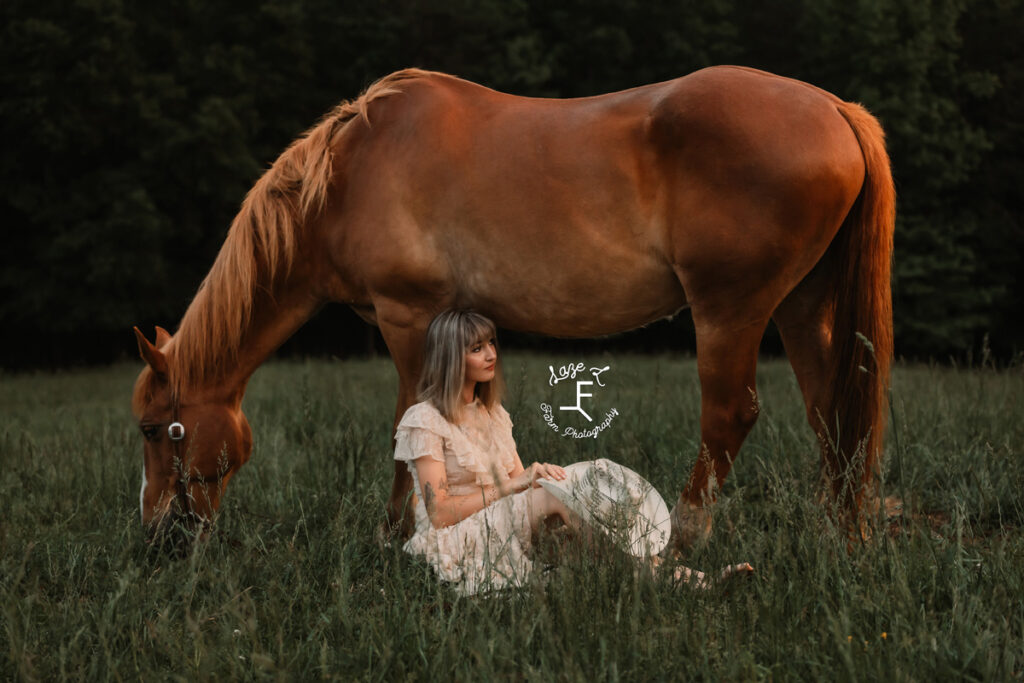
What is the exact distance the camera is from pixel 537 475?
3014 millimetres

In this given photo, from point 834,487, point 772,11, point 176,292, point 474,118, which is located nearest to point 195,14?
point 176,292

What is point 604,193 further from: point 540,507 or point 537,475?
point 540,507

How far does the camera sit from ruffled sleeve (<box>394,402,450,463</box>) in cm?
317

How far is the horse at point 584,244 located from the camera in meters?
3.18

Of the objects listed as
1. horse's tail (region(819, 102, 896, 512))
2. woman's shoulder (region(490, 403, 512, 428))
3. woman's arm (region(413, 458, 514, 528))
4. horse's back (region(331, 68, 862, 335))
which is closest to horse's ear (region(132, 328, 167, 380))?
horse's back (region(331, 68, 862, 335))

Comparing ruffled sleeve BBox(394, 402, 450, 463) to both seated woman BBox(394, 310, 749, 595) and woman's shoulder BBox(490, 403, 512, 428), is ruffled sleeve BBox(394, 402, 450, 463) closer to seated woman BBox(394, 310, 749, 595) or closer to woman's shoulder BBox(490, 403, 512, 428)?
seated woman BBox(394, 310, 749, 595)

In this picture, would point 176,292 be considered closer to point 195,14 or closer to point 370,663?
point 195,14

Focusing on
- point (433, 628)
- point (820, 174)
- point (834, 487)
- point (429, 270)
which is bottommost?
point (834, 487)

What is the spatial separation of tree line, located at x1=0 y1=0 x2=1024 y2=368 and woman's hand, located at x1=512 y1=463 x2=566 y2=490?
14945 mm

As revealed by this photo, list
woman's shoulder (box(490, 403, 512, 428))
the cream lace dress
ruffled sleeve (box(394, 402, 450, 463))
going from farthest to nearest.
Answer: woman's shoulder (box(490, 403, 512, 428)) → ruffled sleeve (box(394, 402, 450, 463)) → the cream lace dress

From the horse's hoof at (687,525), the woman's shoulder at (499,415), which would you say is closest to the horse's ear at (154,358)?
the woman's shoulder at (499,415)

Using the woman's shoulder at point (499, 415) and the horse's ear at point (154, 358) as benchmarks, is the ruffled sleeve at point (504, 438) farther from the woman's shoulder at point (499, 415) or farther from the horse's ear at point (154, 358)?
the horse's ear at point (154, 358)

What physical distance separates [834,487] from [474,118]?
2.20 meters

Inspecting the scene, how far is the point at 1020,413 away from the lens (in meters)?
5.06
